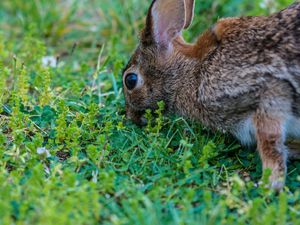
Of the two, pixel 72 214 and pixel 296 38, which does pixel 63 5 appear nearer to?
pixel 296 38

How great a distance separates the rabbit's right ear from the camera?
5.50m

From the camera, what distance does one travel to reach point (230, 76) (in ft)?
16.3

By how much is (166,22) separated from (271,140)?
141 centimetres

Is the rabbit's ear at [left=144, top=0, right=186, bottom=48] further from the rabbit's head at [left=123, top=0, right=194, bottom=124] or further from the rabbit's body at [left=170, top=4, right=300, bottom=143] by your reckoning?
the rabbit's body at [left=170, top=4, right=300, bottom=143]

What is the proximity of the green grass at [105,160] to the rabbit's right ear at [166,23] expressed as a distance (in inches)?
25.1

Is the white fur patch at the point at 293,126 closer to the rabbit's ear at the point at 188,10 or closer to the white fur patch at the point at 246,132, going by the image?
the white fur patch at the point at 246,132

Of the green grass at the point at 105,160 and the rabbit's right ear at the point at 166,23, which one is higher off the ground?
the rabbit's right ear at the point at 166,23

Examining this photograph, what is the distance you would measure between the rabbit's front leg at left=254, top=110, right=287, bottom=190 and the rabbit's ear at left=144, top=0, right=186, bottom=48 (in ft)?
3.87

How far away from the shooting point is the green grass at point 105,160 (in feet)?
13.4

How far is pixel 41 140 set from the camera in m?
4.96

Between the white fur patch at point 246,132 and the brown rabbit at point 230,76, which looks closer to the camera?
the brown rabbit at point 230,76

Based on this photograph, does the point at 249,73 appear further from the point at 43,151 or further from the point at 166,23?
the point at 43,151

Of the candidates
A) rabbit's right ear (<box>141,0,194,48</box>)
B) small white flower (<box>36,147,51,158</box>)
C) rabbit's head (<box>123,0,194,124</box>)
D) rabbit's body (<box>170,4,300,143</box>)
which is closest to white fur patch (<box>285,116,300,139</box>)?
rabbit's body (<box>170,4,300,143</box>)

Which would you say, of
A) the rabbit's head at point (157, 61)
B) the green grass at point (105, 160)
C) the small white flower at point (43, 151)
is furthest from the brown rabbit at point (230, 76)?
the small white flower at point (43, 151)
